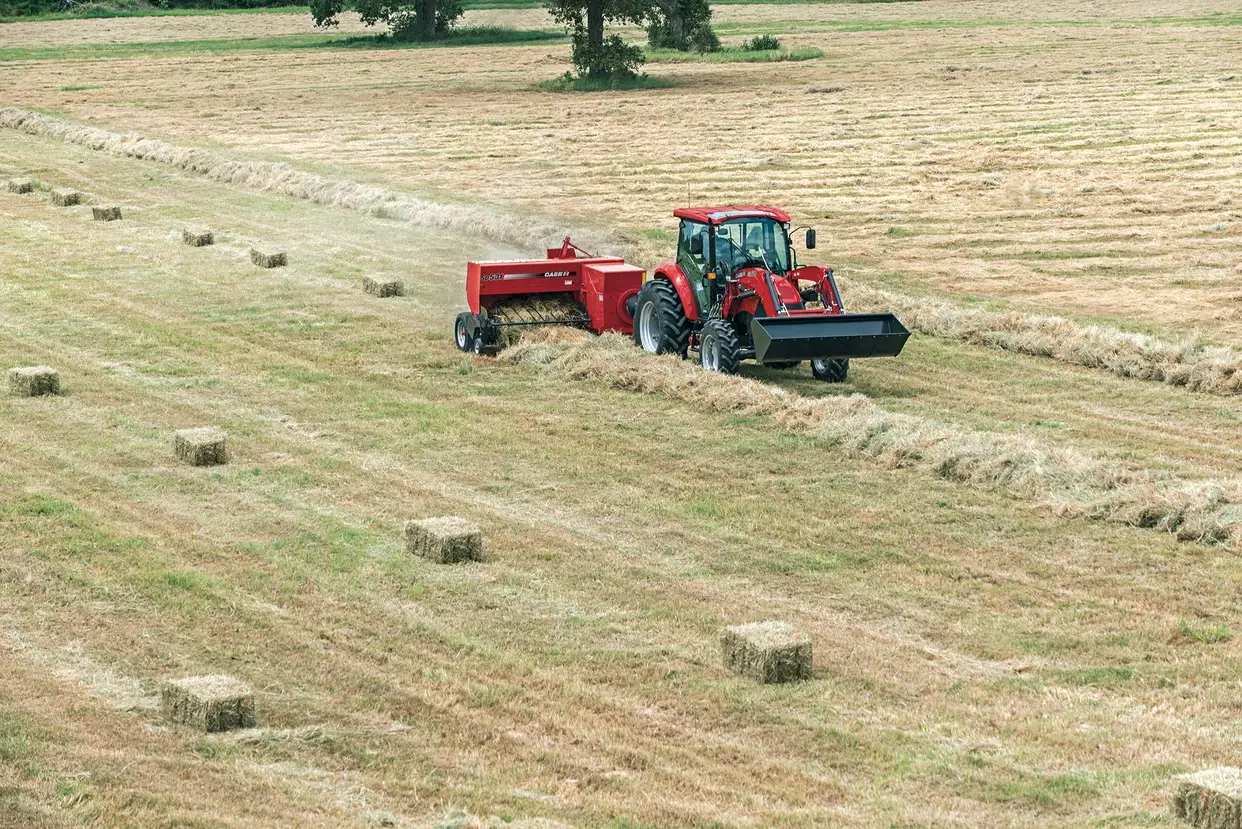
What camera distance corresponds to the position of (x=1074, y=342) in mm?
21266

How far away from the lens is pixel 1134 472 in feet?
51.0

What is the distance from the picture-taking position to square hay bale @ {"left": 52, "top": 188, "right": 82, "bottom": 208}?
34500 millimetres

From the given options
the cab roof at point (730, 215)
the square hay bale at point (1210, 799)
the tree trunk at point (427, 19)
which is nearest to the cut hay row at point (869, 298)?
the cab roof at point (730, 215)

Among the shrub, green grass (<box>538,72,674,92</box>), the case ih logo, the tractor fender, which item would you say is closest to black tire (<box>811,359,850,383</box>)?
the tractor fender

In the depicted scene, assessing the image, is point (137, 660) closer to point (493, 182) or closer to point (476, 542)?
point (476, 542)

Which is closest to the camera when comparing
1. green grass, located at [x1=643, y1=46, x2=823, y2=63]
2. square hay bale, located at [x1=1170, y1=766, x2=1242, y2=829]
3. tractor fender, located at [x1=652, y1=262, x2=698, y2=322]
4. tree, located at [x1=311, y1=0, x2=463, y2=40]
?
square hay bale, located at [x1=1170, y1=766, x2=1242, y2=829]

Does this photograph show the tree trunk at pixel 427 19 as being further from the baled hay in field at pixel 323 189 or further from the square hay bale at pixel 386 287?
the square hay bale at pixel 386 287

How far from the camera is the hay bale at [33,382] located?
1903 cm

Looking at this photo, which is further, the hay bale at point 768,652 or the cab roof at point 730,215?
the cab roof at point 730,215

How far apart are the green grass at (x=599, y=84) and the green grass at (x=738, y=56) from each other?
24.2ft

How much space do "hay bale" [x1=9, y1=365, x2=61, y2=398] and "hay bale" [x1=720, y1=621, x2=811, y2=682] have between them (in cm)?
1063

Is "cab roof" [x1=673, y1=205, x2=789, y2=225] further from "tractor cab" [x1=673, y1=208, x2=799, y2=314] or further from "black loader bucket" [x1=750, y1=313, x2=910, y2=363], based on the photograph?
"black loader bucket" [x1=750, y1=313, x2=910, y2=363]

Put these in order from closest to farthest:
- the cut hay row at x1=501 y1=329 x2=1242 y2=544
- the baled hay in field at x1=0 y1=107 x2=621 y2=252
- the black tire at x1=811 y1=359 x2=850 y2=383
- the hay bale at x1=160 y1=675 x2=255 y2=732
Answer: the hay bale at x1=160 y1=675 x2=255 y2=732, the cut hay row at x1=501 y1=329 x2=1242 y2=544, the black tire at x1=811 y1=359 x2=850 y2=383, the baled hay in field at x1=0 y1=107 x2=621 y2=252

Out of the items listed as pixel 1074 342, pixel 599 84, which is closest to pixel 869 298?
pixel 1074 342
